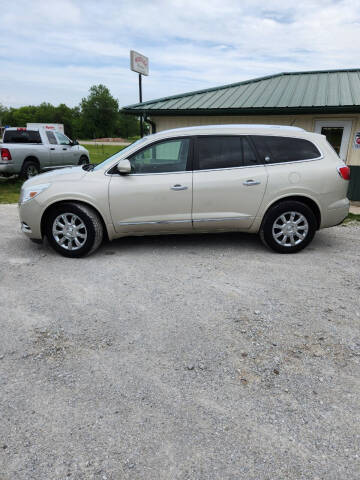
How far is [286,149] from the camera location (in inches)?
195

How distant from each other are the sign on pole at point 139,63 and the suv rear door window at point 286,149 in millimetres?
9573

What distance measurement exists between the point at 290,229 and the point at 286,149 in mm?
1186

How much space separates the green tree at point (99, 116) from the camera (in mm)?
112062

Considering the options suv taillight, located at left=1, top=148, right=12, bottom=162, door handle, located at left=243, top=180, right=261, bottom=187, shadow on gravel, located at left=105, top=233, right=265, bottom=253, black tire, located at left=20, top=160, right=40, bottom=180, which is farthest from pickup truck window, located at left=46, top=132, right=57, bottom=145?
door handle, located at left=243, top=180, right=261, bottom=187

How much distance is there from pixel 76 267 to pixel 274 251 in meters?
2.93

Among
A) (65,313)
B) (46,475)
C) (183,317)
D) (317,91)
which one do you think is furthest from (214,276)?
(317,91)

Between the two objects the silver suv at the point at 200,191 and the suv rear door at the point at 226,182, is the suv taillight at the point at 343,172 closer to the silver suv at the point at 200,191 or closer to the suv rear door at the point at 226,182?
the silver suv at the point at 200,191

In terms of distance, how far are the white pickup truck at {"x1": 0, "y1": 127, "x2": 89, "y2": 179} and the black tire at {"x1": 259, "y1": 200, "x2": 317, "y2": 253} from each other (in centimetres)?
989

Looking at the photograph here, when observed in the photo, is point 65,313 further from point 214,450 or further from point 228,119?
point 228,119

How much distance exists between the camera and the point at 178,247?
17.8ft

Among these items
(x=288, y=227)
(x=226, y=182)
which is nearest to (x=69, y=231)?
(x=226, y=182)

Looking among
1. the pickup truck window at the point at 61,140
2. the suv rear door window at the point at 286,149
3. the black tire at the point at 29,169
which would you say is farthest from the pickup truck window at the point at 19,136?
the suv rear door window at the point at 286,149

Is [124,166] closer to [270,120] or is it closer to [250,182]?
[250,182]

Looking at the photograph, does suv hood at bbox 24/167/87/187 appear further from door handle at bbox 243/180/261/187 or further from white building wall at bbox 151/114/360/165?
white building wall at bbox 151/114/360/165
